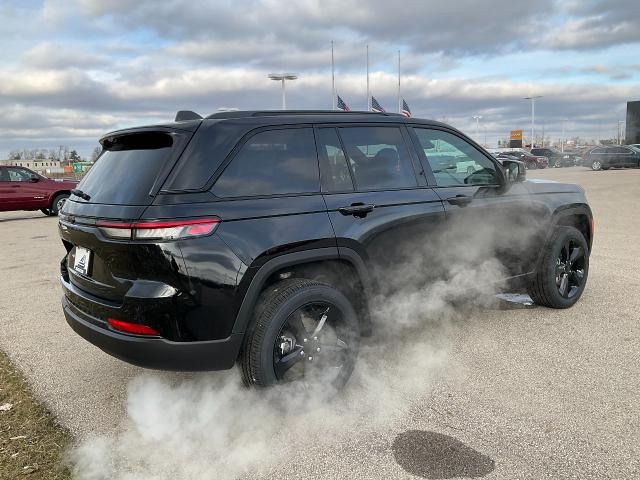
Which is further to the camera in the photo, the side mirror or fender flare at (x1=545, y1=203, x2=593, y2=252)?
fender flare at (x1=545, y1=203, x2=593, y2=252)

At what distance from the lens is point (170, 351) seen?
8.88 ft

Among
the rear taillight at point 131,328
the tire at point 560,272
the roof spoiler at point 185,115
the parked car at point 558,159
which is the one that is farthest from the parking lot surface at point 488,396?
the parked car at point 558,159

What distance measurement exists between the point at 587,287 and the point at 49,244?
911 cm

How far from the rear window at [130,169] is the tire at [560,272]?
3365 mm

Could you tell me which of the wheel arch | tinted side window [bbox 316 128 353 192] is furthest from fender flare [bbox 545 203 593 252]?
tinted side window [bbox 316 128 353 192]

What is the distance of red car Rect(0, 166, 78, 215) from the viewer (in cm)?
1458

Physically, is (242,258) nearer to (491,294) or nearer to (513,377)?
(513,377)

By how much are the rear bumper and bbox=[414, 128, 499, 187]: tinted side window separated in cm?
201

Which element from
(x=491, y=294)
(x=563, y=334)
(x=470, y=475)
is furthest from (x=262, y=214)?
(x=563, y=334)

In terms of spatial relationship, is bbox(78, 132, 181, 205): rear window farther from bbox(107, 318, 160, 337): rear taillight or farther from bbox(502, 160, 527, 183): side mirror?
bbox(502, 160, 527, 183): side mirror

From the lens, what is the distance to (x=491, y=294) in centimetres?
423

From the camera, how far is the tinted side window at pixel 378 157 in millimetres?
3459

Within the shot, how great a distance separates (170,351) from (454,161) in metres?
2.59

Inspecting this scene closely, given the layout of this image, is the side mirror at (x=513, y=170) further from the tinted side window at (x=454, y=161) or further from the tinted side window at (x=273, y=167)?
the tinted side window at (x=273, y=167)
